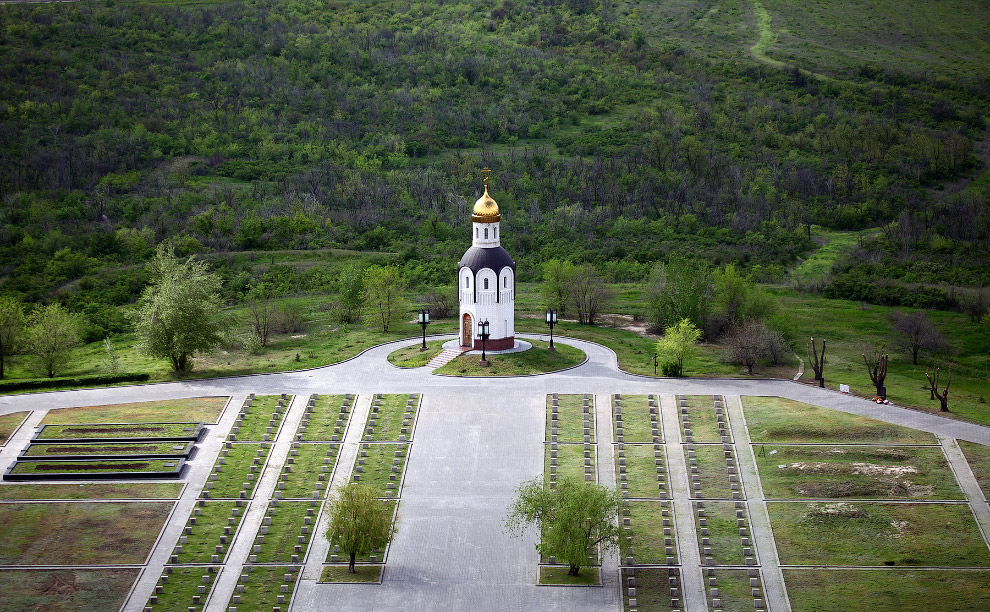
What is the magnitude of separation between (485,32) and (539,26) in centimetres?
890

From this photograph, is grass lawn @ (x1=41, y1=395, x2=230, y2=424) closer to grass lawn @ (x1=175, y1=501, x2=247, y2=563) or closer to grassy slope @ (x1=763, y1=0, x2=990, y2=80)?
grass lawn @ (x1=175, y1=501, x2=247, y2=563)

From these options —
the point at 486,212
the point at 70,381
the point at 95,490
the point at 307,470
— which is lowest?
the point at 95,490

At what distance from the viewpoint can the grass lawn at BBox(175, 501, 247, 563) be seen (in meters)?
52.9

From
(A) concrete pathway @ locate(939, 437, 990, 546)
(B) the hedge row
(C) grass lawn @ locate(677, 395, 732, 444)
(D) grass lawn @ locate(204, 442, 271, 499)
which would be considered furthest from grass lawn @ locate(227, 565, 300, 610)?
(A) concrete pathway @ locate(939, 437, 990, 546)

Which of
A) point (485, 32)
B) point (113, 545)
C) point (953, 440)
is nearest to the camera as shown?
point (113, 545)

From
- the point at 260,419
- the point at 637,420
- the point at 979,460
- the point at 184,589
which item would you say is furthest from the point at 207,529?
the point at 979,460

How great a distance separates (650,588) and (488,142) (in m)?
96.6

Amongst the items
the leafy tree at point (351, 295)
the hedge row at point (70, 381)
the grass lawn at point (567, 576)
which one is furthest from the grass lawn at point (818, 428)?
the hedge row at point (70, 381)

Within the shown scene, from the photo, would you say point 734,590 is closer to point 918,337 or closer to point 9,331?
point 918,337

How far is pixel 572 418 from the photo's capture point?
64.7 m

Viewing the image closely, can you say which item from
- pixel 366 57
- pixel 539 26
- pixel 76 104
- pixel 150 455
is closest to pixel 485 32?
pixel 539 26

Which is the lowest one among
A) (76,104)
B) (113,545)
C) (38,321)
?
(113,545)

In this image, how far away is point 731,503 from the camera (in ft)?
184

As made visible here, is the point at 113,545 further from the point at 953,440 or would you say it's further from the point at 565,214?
the point at 565,214
